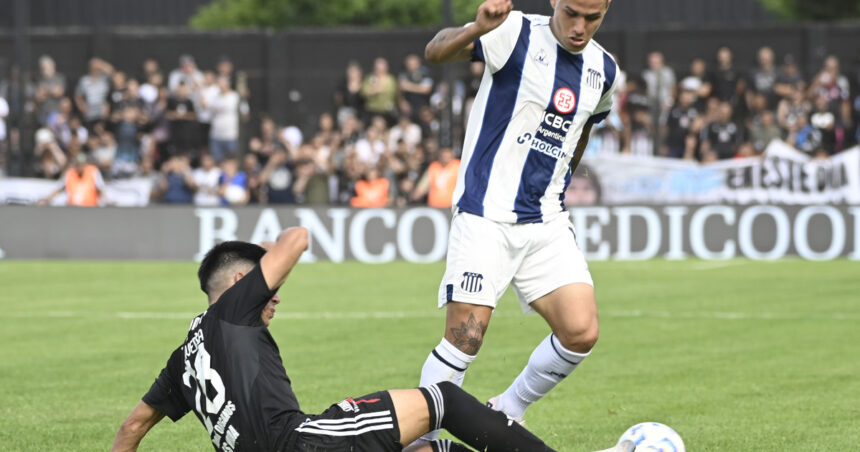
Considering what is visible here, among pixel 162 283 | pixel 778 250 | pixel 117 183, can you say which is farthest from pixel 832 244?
pixel 117 183

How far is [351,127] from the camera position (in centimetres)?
2295

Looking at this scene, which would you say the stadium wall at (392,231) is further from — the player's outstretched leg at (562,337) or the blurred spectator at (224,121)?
the player's outstretched leg at (562,337)

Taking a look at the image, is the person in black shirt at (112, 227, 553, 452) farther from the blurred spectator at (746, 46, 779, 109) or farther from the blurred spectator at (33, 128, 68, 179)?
the blurred spectator at (33, 128, 68, 179)

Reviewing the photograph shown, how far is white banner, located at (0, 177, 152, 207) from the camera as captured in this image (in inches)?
863

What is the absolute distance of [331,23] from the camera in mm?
45969

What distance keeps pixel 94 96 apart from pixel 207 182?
2866mm

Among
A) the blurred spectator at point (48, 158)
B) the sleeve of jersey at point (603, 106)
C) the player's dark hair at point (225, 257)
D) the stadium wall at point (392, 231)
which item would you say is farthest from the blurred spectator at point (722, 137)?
the player's dark hair at point (225, 257)

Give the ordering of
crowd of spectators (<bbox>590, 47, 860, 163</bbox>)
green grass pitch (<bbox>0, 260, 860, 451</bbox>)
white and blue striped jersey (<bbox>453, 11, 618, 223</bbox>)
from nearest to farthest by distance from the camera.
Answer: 1. white and blue striped jersey (<bbox>453, 11, 618, 223</bbox>)
2. green grass pitch (<bbox>0, 260, 860, 451</bbox>)
3. crowd of spectators (<bbox>590, 47, 860, 163</bbox>)

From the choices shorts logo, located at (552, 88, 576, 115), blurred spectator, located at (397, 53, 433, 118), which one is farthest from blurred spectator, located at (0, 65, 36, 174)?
shorts logo, located at (552, 88, 576, 115)

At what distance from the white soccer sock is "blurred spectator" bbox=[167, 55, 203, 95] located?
17.4 metres

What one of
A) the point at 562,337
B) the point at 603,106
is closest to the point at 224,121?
the point at 603,106

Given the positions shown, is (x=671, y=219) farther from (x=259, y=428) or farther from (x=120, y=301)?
(x=259, y=428)

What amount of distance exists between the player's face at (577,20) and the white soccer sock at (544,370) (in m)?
1.43

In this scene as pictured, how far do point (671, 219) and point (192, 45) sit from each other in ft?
34.7
